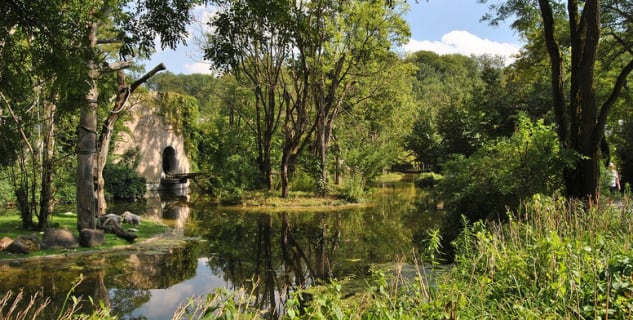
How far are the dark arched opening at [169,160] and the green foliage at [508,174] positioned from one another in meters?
20.8

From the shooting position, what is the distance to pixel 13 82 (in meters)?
5.03

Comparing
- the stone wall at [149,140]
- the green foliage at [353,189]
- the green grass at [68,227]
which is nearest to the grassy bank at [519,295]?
the green grass at [68,227]

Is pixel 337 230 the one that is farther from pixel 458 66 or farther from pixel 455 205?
pixel 458 66

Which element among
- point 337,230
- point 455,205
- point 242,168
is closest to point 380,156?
point 242,168

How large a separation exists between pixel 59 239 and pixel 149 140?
1672cm

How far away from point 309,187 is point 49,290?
15.8 meters

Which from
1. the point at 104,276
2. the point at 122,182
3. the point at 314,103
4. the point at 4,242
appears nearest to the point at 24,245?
the point at 4,242

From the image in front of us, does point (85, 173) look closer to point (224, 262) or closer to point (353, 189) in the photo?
point (224, 262)

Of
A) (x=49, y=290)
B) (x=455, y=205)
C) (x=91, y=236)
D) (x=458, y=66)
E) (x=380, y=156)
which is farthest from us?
(x=458, y=66)

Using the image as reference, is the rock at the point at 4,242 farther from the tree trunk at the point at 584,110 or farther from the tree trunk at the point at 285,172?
the tree trunk at the point at 285,172

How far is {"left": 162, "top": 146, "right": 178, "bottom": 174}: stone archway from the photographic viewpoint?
2819cm

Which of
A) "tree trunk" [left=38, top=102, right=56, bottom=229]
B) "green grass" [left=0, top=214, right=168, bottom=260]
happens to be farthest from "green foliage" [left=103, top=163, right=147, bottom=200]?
"tree trunk" [left=38, top=102, right=56, bottom=229]

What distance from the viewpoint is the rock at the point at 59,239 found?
9.39m

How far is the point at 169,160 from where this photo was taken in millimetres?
28812
